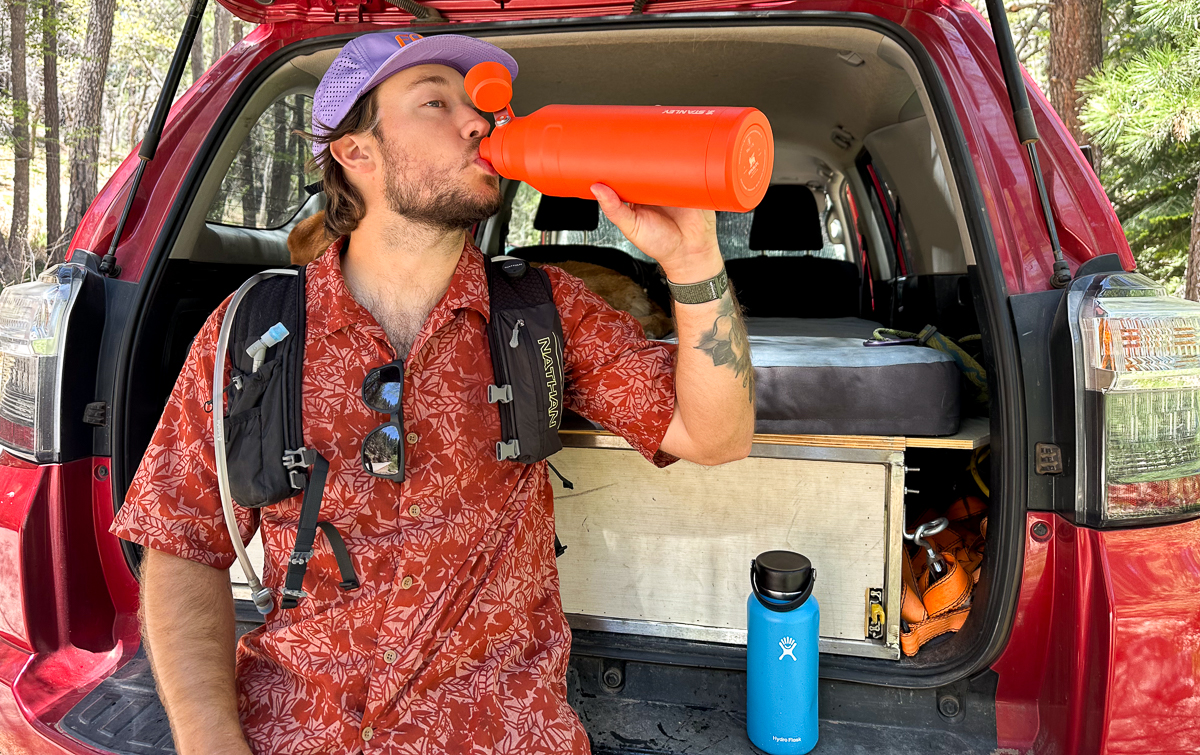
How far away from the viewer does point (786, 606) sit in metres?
1.67

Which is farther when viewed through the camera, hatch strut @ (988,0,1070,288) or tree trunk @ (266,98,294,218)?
tree trunk @ (266,98,294,218)

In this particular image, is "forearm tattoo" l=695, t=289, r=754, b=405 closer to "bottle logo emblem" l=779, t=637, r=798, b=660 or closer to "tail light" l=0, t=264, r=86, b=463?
"bottle logo emblem" l=779, t=637, r=798, b=660

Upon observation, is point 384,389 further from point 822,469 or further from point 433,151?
point 822,469

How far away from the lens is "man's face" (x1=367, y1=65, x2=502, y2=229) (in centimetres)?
157

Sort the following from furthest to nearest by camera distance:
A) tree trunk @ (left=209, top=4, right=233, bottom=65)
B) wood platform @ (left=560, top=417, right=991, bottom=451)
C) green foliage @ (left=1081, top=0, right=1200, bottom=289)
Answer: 1. tree trunk @ (left=209, top=4, right=233, bottom=65)
2. green foliage @ (left=1081, top=0, right=1200, bottom=289)
3. wood platform @ (left=560, top=417, right=991, bottom=451)

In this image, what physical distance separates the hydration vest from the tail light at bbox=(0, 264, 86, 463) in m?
0.46

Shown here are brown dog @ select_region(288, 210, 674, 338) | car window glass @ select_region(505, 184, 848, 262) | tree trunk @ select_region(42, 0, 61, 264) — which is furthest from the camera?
tree trunk @ select_region(42, 0, 61, 264)

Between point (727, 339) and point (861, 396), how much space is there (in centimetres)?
55

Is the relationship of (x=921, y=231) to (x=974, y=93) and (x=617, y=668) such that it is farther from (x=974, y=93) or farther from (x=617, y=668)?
(x=617, y=668)

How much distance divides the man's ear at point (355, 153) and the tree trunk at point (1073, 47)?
26.2 feet

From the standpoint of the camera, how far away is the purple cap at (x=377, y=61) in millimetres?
1614

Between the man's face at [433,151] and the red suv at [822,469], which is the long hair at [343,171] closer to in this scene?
the man's face at [433,151]

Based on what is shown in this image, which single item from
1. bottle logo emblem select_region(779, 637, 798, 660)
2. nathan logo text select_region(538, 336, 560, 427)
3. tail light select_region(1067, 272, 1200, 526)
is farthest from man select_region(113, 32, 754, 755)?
tail light select_region(1067, 272, 1200, 526)

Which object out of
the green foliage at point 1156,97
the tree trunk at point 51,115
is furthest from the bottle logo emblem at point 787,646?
the tree trunk at point 51,115
